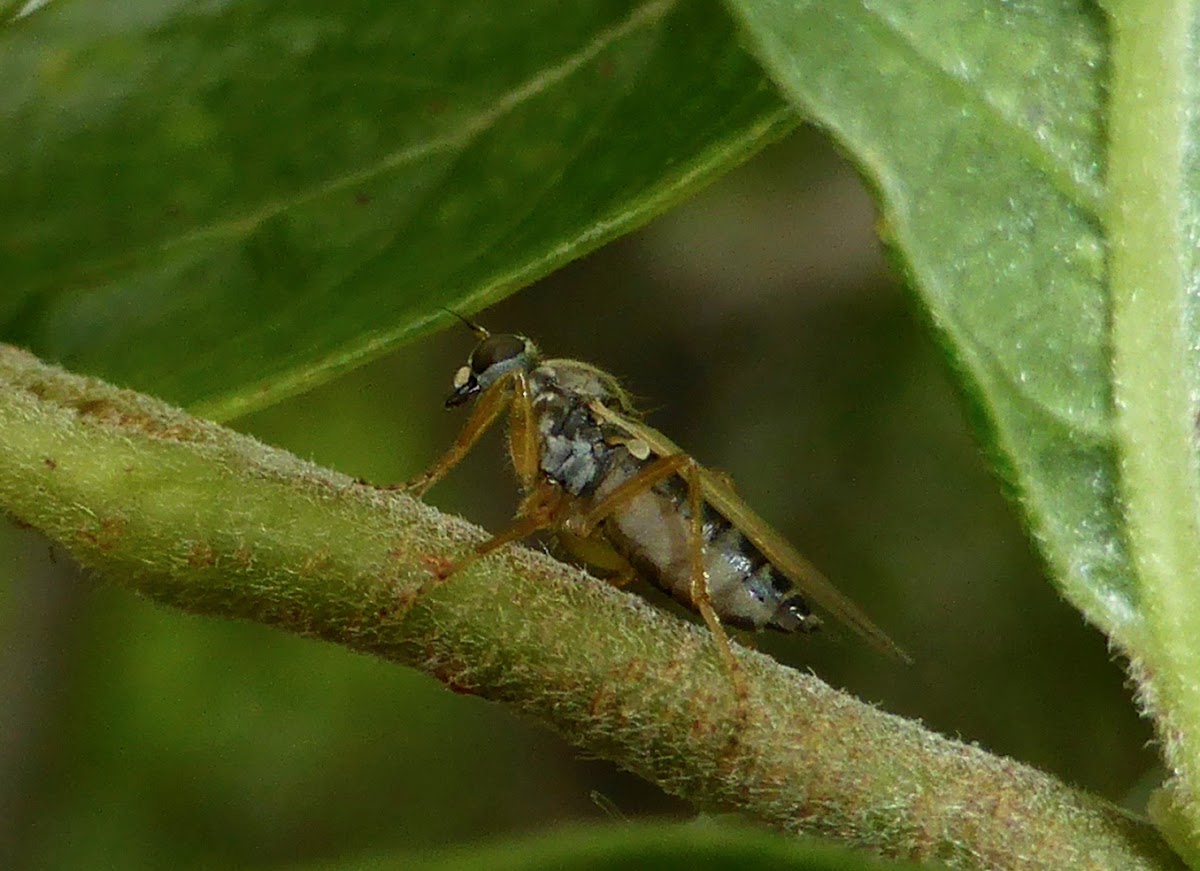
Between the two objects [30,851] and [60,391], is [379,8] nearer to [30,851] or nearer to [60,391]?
[60,391]

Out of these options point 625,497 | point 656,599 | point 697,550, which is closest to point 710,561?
point 697,550

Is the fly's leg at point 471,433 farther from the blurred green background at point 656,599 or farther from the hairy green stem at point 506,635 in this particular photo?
the blurred green background at point 656,599

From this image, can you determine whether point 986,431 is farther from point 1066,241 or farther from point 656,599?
point 656,599

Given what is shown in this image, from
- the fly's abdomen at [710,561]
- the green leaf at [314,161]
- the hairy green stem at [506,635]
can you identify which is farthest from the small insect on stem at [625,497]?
the hairy green stem at [506,635]

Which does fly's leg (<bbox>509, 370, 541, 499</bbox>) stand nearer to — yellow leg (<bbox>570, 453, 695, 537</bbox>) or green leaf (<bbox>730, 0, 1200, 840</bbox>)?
yellow leg (<bbox>570, 453, 695, 537</bbox>)

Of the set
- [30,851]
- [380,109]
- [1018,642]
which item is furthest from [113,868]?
[380,109]

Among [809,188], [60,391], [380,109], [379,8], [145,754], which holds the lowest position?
[145,754]

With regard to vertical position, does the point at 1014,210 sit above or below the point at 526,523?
above
